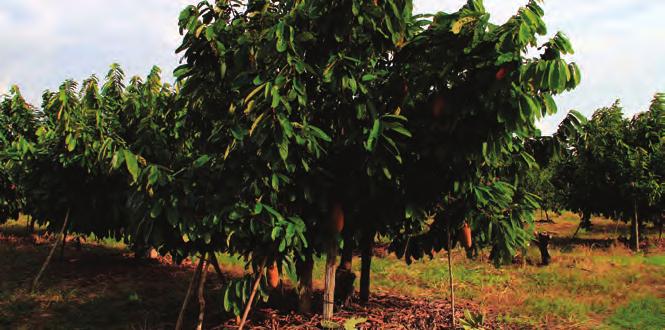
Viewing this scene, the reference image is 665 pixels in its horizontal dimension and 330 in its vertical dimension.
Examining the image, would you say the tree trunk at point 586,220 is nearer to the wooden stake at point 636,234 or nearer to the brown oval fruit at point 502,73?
the wooden stake at point 636,234

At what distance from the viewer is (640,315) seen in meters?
9.73

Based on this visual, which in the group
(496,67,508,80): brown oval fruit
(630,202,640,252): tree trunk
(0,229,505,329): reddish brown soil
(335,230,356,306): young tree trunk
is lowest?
(0,229,505,329): reddish brown soil

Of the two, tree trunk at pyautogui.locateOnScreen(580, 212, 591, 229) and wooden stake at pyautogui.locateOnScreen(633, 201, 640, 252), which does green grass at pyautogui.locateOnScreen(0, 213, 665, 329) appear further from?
tree trunk at pyautogui.locateOnScreen(580, 212, 591, 229)

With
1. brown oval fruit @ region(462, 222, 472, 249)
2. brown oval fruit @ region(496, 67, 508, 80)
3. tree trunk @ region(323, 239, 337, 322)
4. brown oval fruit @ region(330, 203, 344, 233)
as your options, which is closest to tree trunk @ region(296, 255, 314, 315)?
tree trunk @ region(323, 239, 337, 322)

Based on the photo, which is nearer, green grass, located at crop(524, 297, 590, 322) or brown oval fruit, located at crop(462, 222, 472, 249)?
brown oval fruit, located at crop(462, 222, 472, 249)

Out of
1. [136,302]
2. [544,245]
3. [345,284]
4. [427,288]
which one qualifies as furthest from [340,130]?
[544,245]

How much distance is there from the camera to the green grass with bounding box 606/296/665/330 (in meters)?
8.98

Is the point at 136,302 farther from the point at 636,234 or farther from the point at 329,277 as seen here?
the point at 636,234

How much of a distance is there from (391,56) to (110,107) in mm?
8770

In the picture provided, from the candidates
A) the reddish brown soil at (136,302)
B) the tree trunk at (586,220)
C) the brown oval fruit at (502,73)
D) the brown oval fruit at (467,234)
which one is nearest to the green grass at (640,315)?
the reddish brown soil at (136,302)

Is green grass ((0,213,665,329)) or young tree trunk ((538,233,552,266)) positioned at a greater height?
young tree trunk ((538,233,552,266))

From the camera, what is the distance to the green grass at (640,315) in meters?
8.98

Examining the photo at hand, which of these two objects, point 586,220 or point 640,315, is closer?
point 640,315

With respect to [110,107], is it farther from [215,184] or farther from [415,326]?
[415,326]
